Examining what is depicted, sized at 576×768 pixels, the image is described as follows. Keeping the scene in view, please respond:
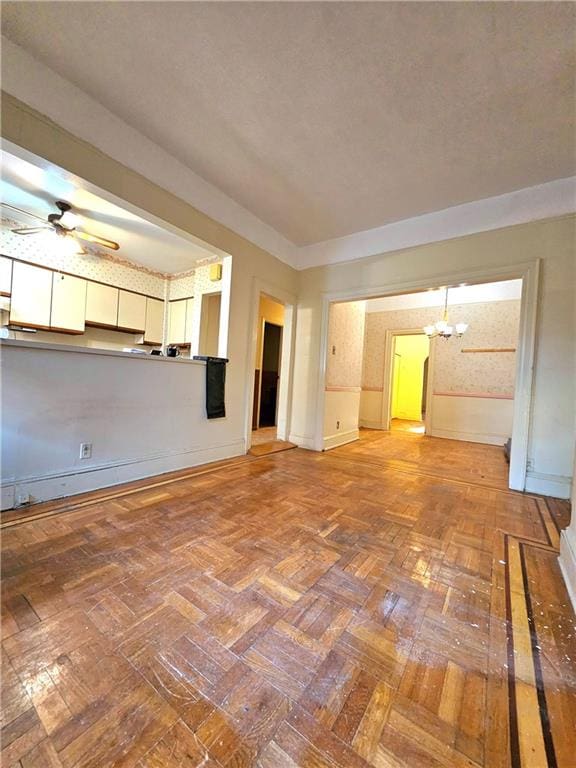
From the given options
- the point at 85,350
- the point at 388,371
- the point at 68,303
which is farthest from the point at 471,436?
the point at 68,303

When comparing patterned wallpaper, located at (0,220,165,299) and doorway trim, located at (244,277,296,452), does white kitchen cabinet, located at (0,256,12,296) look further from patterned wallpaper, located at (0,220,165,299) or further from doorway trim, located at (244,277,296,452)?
doorway trim, located at (244,277,296,452)

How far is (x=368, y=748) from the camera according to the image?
2.39 feet

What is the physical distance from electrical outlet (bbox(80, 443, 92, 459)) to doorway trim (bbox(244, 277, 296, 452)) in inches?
66.7

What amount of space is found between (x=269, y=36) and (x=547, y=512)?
12.5ft

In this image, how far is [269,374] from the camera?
579cm

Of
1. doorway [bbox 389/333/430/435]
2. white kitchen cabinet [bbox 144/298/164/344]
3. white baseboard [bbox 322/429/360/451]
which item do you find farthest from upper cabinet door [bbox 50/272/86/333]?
doorway [bbox 389/333/430/435]

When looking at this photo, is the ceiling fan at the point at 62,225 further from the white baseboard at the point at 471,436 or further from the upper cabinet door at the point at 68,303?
the white baseboard at the point at 471,436

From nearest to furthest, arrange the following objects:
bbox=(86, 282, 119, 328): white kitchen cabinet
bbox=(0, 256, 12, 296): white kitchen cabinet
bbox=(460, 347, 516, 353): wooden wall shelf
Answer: bbox=(0, 256, 12, 296): white kitchen cabinet, bbox=(86, 282, 119, 328): white kitchen cabinet, bbox=(460, 347, 516, 353): wooden wall shelf

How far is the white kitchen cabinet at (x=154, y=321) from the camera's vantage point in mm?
5031

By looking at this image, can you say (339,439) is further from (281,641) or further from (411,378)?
(411,378)

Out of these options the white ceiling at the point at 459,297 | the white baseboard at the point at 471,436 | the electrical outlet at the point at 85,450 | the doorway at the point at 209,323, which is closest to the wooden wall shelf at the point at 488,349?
the white ceiling at the point at 459,297

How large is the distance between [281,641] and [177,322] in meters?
4.96

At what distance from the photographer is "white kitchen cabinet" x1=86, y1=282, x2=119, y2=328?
4.32m

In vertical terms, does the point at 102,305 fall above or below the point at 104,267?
below
